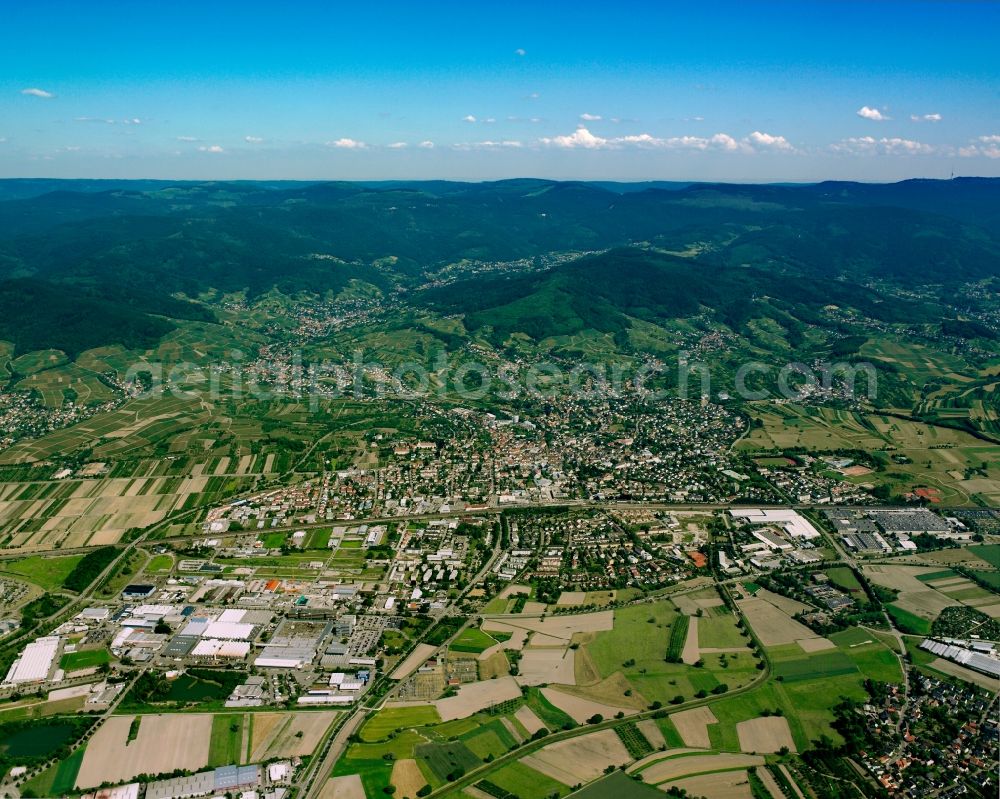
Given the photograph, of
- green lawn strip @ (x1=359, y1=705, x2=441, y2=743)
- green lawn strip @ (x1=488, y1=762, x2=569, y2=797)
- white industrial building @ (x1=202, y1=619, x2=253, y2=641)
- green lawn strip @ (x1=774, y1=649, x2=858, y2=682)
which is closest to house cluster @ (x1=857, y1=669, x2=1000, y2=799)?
green lawn strip @ (x1=774, y1=649, x2=858, y2=682)

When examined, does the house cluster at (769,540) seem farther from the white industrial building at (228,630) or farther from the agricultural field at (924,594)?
the white industrial building at (228,630)

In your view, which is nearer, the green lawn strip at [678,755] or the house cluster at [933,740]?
the house cluster at [933,740]

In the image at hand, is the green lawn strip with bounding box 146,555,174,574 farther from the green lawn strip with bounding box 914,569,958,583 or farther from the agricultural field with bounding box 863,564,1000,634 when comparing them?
the green lawn strip with bounding box 914,569,958,583

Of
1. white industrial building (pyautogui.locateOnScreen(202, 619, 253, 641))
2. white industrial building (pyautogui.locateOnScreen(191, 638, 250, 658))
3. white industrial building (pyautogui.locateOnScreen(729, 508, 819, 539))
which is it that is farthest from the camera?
white industrial building (pyautogui.locateOnScreen(729, 508, 819, 539))

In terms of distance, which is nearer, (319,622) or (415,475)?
(319,622)

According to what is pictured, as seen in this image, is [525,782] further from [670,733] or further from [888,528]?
[888,528]

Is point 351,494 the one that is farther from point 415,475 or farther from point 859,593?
point 859,593

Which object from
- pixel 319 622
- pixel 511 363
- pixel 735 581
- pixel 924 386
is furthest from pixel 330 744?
pixel 924 386

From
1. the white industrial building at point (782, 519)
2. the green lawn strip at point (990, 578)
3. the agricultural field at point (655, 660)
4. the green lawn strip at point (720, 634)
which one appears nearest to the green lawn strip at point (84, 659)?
the agricultural field at point (655, 660)
